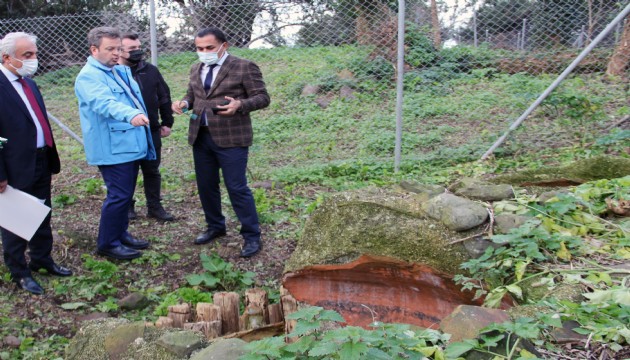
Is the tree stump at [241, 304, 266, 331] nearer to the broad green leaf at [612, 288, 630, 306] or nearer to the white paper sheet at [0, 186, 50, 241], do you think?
the white paper sheet at [0, 186, 50, 241]

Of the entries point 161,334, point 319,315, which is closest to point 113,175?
point 161,334

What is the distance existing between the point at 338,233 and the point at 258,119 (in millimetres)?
4918

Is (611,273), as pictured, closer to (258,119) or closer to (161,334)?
(161,334)

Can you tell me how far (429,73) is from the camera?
6.79 metres

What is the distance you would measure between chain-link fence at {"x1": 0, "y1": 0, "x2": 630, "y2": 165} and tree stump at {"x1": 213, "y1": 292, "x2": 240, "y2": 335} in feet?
11.6

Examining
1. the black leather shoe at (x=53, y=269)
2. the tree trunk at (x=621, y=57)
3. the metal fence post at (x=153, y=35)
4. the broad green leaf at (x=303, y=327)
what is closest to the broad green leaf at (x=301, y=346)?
the broad green leaf at (x=303, y=327)

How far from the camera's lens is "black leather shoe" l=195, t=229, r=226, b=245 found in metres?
5.03

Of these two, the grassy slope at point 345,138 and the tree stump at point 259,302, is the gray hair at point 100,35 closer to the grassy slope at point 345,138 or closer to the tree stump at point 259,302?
the grassy slope at point 345,138

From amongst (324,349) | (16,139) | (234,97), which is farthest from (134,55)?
(324,349)

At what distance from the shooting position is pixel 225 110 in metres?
4.50

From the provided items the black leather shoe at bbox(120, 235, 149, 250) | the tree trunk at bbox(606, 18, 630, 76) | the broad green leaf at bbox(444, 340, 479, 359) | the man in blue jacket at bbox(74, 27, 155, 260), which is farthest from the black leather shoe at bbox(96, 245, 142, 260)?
the tree trunk at bbox(606, 18, 630, 76)

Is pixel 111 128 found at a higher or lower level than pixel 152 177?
higher

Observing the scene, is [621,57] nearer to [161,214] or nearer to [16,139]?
[161,214]

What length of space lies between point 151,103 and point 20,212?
1.77m
